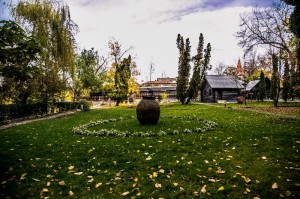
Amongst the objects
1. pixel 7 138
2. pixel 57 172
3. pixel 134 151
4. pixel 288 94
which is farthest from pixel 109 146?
pixel 288 94

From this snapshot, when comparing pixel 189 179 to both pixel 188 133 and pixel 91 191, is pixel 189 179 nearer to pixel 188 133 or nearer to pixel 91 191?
pixel 91 191

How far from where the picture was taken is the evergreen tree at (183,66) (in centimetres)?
3494

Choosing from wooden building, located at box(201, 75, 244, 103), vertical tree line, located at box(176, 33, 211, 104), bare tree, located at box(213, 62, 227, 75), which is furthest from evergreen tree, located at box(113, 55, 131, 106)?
bare tree, located at box(213, 62, 227, 75)

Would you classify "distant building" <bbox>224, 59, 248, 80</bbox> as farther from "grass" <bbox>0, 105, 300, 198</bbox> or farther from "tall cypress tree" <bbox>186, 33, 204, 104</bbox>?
"grass" <bbox>0, 105, 300, 198</bbox>

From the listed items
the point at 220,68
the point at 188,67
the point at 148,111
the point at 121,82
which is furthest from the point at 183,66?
the point at 220,68

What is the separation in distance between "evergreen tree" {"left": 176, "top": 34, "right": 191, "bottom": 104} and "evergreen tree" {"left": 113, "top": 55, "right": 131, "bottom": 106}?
8.74 meters

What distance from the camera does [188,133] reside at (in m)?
9.91

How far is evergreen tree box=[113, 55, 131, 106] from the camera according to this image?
3656 cm

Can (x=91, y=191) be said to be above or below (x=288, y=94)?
below

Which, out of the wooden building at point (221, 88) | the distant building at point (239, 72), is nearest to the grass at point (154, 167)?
the wooden building at point (221, 88)

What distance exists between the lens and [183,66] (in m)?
34.9

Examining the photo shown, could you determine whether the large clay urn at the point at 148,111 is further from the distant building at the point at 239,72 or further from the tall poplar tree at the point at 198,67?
the distant building at the point at 239,72

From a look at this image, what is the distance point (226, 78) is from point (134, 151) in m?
41.6

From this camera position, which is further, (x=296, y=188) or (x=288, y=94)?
(x=288, y=94)
